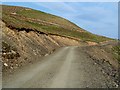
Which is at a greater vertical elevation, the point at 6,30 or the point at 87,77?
the point at 6,30

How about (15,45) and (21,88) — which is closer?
(21,88)

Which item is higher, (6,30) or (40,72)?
(6,30)

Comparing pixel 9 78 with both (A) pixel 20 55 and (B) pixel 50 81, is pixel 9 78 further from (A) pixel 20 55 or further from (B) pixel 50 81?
(A) pixel 20 55

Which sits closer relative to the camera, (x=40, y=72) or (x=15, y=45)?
(x=40, y=72)

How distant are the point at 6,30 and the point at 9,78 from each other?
16951 mm

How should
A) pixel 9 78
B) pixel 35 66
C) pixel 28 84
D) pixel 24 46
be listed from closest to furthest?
pixel 28 84
pixel 9 78
pixel 35 66
pixel 24 46

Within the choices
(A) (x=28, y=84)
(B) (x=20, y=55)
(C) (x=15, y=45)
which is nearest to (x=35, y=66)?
(B) (x=20, y=55)

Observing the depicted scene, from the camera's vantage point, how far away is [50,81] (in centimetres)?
2503

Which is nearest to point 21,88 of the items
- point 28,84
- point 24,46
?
point 28,84

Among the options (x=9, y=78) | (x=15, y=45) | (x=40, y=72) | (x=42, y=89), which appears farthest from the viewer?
(x=15, y=45)

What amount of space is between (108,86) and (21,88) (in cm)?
749

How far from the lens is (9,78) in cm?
2641

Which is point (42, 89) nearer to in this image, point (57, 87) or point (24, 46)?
point (57, 87)

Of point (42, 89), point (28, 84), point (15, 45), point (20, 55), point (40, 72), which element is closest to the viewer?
point (42, 89)
